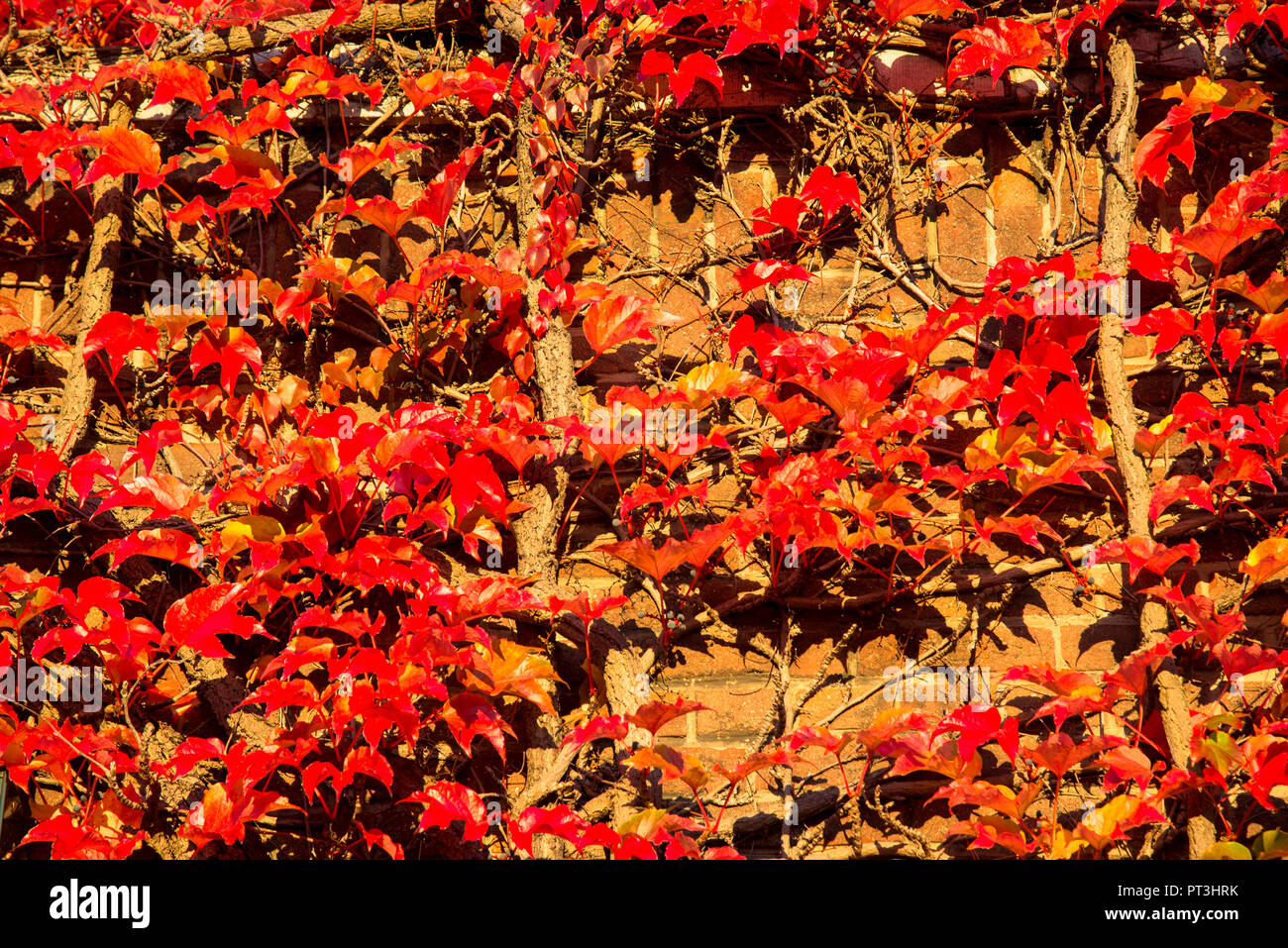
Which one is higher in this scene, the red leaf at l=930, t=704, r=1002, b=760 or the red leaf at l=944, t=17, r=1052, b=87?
the red leaf at l=944, t=17, r=1052, b=87

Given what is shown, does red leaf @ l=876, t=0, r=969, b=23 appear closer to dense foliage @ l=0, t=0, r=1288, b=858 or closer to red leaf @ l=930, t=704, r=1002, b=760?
dense foliage @ l=0, t=0, r=1288, b=858

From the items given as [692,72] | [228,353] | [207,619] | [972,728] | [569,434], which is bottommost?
[972,728]

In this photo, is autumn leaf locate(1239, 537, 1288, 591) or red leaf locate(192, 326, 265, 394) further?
red leaf locate(192, 326, 265, 394)

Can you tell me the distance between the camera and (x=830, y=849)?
69.1 inches

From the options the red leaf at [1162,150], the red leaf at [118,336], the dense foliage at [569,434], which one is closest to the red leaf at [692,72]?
the dense foliage at [569,434]

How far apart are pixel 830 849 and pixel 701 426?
76 cm

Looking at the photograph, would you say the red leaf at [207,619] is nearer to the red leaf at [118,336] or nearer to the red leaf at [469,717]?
the red leaf at [469,717]

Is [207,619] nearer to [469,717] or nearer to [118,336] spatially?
[469,717]

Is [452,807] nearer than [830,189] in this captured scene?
Yes

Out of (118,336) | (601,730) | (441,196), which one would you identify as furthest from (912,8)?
(118,336)

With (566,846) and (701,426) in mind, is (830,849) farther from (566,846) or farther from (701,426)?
(701,426)

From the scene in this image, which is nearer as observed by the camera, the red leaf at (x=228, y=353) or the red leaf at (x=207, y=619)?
the red leaf at (x=207, y=619)

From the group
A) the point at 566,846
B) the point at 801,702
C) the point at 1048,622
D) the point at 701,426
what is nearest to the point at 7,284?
the point at 701,426

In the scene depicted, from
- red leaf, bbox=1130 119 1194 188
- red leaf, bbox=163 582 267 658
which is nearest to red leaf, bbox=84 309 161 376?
red leaf, bbox=163 582 267 658
